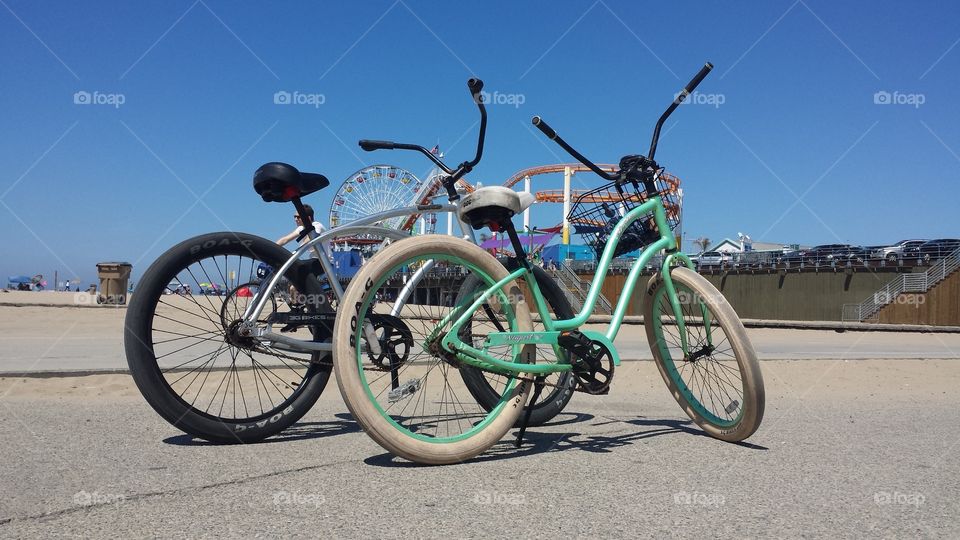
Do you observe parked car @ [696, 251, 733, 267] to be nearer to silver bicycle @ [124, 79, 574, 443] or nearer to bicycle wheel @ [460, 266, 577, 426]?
bicycle wheel @ [460, 266, 577, 426]

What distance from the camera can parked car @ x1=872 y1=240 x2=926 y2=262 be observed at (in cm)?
3262

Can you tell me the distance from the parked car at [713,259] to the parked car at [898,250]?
27.6 feet

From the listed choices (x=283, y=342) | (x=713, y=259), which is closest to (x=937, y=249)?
(x=713, y=259)

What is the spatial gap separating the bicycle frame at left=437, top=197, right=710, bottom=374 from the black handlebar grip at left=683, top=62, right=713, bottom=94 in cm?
62

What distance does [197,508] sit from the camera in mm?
2197

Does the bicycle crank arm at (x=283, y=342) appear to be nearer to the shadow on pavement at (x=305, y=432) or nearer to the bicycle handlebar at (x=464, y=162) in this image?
the shadow on pavement at (x=305, y=432)

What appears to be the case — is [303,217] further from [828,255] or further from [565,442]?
[828,255]

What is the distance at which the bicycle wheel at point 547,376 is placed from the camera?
3.55 meters

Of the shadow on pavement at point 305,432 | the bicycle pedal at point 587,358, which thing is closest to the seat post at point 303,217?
the shadow on pavement at point 305,432

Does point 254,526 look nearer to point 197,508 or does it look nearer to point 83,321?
point 197,508

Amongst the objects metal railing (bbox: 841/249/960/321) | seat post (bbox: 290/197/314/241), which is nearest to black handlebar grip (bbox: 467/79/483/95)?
seat post (bbox: 290/197/314/241)

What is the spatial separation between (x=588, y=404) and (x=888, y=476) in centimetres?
260

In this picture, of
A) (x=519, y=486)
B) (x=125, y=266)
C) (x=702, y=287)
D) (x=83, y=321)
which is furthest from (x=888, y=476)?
(x=125, y=266)

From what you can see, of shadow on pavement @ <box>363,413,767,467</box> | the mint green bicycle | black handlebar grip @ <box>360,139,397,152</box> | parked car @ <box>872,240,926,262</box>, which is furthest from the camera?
parked car @ <box>872,240,926,262</box>
